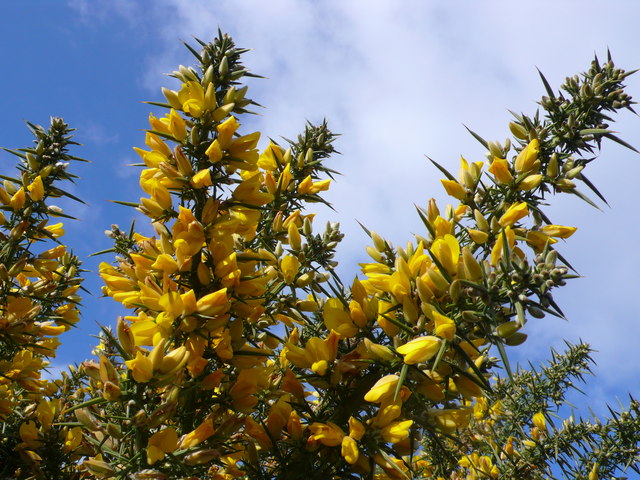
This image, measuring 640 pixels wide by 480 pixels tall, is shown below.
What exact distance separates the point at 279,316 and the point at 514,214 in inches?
34.9

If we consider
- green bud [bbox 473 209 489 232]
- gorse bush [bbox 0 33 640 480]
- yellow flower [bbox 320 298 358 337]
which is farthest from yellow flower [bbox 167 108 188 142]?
green bud [bbox 473 209 489 232]

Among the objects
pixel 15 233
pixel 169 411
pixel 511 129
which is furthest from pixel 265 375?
pixel 15 233

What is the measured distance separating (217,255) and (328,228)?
1.99 ft

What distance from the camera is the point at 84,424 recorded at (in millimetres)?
1394

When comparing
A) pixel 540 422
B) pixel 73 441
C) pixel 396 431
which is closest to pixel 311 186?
pixel 396 431

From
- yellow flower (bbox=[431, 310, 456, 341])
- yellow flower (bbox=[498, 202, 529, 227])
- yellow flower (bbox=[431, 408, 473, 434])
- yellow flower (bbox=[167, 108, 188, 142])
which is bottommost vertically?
yellow flower (bbox=[431, 408, 473, 434])

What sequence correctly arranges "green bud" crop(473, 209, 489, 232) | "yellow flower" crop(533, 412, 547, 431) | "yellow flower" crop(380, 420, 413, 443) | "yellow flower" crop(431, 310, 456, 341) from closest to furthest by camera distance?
1. "yellow flower" crop(431, 310, 456, 341)
2. "yellow flower" crop(380, 420, 413, 443)
3. "green bud" crop(473, 209, 489, 232)
4. "yellow flower" crop(533, 412, 547, 431)

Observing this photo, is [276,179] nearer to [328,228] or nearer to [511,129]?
[328,228]

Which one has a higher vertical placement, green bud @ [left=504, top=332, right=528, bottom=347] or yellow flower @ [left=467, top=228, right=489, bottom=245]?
yellow flower @ [left=467, top=228, right=489, bottom=245]

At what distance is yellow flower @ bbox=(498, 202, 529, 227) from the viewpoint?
1.55 m

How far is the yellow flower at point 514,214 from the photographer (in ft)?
5.09

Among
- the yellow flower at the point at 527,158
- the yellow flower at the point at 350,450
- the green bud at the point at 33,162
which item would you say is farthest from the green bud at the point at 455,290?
the green bud at the point at 33,162

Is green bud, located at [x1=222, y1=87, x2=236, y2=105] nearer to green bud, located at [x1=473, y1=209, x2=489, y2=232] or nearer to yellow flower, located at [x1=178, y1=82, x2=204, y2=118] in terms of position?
yellow flower, located at [x1=178, y1=82, x2=204, y2=118]

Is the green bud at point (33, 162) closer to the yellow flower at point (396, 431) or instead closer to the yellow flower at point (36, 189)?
the yellow flower at point (36, 189)
